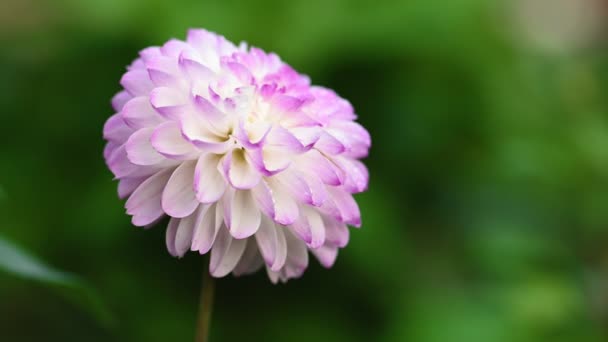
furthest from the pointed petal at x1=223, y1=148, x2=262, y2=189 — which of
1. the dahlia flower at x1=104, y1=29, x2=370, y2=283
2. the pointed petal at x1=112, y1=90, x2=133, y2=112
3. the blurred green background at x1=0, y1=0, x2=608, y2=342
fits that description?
the blurred green background at x1=0, y1=0, x2=608, y2=342

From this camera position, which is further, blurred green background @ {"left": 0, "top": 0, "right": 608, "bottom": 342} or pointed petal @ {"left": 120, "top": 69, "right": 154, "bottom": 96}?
blurred green background @ {"left": 0, "top": 0, "right": 608, "bottom": 342}

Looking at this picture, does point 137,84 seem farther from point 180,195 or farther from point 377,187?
point 377,187

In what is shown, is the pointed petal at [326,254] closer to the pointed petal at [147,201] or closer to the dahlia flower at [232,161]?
the dahlia flower at [232,161]

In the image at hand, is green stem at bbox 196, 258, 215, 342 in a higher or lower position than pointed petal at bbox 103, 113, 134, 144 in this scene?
lower

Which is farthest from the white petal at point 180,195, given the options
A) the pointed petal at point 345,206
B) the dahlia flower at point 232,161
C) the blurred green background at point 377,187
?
the blurred green background at point 377,187

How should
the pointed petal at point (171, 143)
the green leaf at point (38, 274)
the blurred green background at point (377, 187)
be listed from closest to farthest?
the pointed petal at point (171, 143) → the green leaf at point (38, 274) → the blurred green background at point (377, 187)

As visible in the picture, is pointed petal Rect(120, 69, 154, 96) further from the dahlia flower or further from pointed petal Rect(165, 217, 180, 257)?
pointed petal Rect(165, 217, 180, 257)
